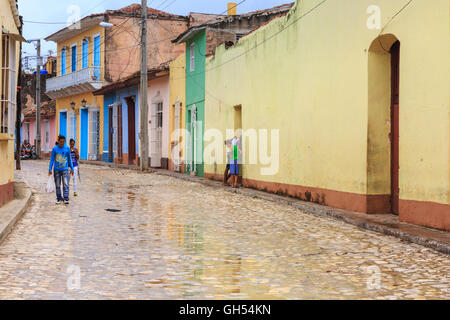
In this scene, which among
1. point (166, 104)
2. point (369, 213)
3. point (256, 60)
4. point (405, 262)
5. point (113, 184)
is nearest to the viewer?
point (405, 262)

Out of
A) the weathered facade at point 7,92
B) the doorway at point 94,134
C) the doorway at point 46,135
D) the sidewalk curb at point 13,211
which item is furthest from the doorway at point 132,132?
the weathered facade at point 7,92

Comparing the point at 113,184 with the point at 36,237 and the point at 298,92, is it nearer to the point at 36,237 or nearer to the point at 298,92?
the point at 298,92

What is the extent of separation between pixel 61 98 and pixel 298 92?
1173 inches

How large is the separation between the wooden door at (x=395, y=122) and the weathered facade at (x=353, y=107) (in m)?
0.02

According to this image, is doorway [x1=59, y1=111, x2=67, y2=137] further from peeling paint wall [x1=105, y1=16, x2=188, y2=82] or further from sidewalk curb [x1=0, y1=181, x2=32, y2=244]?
sidewalk curb [x1=0, y1=181, x2=32, y2=244]

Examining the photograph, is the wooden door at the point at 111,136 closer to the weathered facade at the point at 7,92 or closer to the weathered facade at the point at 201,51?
the weathered facade at the point at 201,51

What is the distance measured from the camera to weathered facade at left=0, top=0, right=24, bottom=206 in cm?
1220

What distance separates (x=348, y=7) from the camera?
12484 mm

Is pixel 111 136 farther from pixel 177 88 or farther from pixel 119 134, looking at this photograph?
pixel 177 88

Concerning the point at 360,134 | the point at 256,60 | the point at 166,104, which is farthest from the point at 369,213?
the point at 166,104

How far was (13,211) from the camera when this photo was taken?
1122 centimetres

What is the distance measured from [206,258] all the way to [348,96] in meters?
6.06

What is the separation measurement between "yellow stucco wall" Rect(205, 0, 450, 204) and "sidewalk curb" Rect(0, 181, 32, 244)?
580 centimetres

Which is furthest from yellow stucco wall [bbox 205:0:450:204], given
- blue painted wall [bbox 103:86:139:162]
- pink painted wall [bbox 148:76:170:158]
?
blue painted wall [bbox 103:86:139:162]
